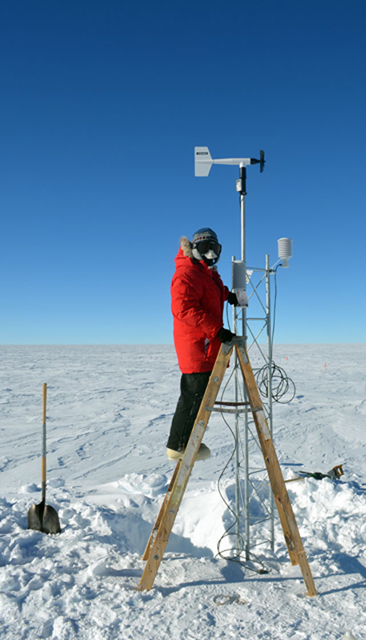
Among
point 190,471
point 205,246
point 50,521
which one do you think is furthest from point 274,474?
point 50,521

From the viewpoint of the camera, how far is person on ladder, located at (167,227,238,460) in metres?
2.75

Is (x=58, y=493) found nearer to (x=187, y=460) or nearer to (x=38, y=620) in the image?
(x=38, y=620)

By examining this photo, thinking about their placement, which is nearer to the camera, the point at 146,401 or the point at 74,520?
the point at 74,520

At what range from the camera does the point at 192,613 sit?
234 centimetres

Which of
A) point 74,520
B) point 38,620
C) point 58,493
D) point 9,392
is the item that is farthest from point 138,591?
point 9,392

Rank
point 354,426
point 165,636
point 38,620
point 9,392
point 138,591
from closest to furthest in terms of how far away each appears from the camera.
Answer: point 165,636, point 38,620, point 138,591, point 354,426, point 9,392

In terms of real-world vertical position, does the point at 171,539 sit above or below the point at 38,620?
below

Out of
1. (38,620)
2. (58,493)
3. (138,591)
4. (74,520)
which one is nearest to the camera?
(38,620)

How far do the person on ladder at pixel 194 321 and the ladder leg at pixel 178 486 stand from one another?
28 centimetres

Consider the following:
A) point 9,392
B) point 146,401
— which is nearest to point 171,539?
point 146,401

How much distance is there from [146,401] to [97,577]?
10268 millimetres

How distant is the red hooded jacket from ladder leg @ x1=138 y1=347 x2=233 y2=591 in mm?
272

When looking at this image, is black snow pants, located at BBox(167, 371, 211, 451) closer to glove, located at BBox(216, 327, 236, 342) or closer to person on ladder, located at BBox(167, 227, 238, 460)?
person on ladder, located at BBox(167, 227, 238, 460)

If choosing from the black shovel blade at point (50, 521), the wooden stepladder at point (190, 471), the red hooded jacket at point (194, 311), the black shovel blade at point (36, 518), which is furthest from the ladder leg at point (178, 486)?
the black shovel blade at point (36, 518)
